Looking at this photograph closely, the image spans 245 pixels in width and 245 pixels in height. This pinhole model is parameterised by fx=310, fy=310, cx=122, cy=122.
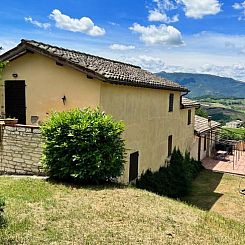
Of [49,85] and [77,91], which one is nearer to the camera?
[77,91]

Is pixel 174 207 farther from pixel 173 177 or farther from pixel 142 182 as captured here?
pixel 173 177

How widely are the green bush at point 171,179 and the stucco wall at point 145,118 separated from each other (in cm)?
57

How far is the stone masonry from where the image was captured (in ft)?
40.5

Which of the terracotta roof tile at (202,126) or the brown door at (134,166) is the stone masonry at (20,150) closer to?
the brown door at (134,166)

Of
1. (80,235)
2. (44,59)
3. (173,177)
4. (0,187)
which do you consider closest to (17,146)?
(0,187)

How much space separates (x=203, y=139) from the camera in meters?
30.4

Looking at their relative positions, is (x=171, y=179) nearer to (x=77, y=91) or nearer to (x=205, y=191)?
(x=205, y=191)

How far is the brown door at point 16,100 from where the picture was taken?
47.9ft

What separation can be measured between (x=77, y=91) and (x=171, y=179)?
9509mm

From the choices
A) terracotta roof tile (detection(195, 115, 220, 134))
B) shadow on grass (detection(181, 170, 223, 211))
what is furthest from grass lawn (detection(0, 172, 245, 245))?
terracotta roof tile (detection(195, 115, 220, 134))

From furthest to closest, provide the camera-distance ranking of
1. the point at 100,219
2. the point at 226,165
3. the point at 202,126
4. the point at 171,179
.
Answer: the point at 202,126 < the point at 226,165 < the point at 171,179 < the point at 100,219

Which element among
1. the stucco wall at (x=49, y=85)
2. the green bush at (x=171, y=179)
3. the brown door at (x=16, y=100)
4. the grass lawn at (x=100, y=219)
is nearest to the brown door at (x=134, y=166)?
the green bush at (x=171, y=179)

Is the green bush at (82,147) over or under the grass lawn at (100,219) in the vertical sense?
over

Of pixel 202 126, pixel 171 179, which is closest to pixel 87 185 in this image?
pixel 171 179
